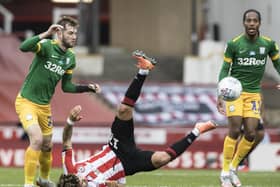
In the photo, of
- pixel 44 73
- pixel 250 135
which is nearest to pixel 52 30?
pixel 44 73

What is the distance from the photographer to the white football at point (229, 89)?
13.8 metres

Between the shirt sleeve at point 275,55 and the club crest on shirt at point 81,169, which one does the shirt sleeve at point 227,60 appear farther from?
the club crest on shirt at point 81,169

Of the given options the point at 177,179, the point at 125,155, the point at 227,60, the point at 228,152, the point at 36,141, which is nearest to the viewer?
the point at 125,155

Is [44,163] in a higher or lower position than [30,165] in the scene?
lower

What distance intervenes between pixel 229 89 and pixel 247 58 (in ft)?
4.30

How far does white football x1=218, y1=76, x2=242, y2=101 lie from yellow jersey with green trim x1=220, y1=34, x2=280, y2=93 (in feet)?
3.45

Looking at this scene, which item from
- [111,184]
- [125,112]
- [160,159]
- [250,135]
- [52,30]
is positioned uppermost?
[52,30]

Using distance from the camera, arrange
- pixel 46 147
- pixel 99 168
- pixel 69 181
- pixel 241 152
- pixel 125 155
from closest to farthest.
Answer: pixel 69 181 → pixel 99 168 → pixel 125 155 → pixel 46 147 → pixel 241 152

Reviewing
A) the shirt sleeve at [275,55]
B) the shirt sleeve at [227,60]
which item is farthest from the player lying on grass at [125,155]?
the shirt sleeve at [275,55]

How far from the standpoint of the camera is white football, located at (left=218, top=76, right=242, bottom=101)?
45.3 ft

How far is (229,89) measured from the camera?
45.3 feet

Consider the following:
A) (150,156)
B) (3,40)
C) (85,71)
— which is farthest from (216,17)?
(150,156)

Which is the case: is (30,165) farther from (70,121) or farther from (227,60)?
(227,60)

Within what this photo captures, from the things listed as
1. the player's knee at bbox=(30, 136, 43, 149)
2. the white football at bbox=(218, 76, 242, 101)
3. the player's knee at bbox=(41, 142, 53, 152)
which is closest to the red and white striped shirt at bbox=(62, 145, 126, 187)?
the player's knee at bbox=(30, 136, 43, 149)
